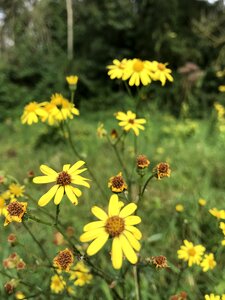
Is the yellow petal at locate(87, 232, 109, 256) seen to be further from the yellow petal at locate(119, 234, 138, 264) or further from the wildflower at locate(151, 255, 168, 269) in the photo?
the wildflower at locate(151, 255, 168, 269)

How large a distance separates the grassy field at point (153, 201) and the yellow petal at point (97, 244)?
46 cm

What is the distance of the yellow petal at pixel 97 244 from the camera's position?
2.54ft

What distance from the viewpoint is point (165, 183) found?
2785mm

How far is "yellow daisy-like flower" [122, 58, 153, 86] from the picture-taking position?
4.38 feet

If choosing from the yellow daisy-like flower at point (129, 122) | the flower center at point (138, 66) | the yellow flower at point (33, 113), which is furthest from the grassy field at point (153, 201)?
the flower center at point (138, 66)

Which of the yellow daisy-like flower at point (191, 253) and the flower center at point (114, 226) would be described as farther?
the yellow daisy-like flower at point (191, 253)

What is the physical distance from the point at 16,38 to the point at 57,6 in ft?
3.26

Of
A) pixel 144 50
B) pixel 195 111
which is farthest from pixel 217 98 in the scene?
pixel 144 50

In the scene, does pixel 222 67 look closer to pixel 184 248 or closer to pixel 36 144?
pixel 36 144

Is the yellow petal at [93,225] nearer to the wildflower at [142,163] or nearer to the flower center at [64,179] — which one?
the flower center at [64,179]

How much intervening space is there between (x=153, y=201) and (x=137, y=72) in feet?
4.26

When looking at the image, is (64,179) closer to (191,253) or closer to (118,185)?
(118,185)

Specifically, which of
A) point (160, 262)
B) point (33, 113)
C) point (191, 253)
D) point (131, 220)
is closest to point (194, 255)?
point (191, 253)

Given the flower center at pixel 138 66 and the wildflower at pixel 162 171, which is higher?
the flower center at pixel 138 66
